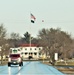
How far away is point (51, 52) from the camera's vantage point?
301 feet

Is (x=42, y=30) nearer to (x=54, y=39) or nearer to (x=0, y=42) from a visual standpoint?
(x=54, y=39)

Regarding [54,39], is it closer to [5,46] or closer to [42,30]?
[5,46]

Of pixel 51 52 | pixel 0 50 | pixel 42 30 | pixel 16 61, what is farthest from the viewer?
pixel 42 30

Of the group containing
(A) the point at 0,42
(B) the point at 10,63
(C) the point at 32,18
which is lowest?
(B) the point at 10,63

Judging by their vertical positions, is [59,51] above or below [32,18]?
below

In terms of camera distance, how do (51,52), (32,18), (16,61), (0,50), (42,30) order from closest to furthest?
1. (16,61)
2. (0,50)
3. (51,52)
4. (32,18)
5. (42,30)

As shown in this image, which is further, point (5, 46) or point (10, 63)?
point (5, 46)

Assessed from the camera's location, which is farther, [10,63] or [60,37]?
[60,37]

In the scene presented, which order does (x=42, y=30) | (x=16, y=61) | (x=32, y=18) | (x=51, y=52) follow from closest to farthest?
(x=16, y=61) → (x=51, y=52) → (x=32, y=18) → (x=42, y=30)

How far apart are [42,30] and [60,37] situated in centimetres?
5919

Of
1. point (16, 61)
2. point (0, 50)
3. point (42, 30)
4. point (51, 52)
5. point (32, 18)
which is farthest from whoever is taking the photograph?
point (42, 30)

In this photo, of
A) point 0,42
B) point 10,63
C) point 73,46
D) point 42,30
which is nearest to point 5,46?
point 0,42

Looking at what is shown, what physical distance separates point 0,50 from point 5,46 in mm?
4334

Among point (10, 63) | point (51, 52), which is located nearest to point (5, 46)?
point (51, 52)
